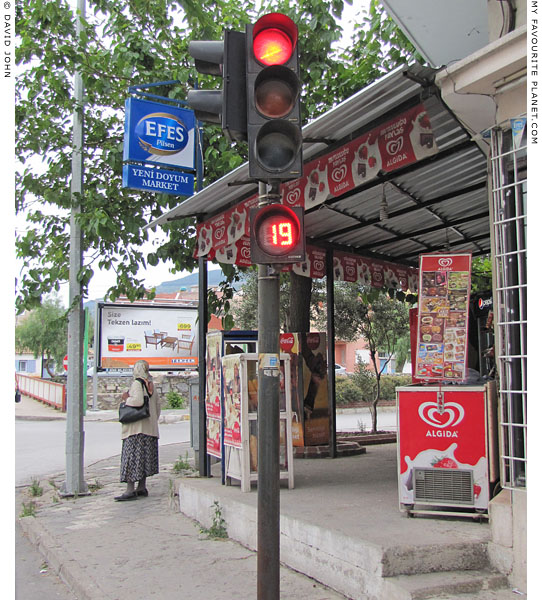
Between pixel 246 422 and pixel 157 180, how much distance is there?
376cm

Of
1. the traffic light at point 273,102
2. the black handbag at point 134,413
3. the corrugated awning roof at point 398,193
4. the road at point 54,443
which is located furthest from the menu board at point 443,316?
the road at point 54,443

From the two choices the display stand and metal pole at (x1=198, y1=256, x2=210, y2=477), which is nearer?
the display stand

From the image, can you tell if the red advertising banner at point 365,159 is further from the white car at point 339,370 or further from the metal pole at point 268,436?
the white car at point 339,370

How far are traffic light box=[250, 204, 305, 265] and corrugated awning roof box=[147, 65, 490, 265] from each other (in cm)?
160

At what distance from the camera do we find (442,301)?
511 centimetres

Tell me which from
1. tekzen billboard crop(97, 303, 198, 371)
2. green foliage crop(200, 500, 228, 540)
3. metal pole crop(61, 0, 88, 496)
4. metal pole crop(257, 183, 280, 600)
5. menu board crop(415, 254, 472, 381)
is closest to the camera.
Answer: metal pole crop(257, 183, 280, 600)

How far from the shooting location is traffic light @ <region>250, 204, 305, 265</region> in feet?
12.8

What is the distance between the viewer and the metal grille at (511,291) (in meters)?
4.12

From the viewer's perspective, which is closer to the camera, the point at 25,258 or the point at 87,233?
the point at 87,233

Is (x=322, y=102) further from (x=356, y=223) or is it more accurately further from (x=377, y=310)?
(x=377, y=310)

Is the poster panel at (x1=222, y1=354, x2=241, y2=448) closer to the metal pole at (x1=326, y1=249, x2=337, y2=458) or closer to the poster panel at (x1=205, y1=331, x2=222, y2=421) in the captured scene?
the poster panel at (x1=205, y1=331, x2=222, y2=421)

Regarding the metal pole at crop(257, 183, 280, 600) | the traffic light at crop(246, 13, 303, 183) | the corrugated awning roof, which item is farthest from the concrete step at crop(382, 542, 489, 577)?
the corrugated awning roof

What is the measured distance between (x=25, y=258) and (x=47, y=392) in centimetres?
2515
